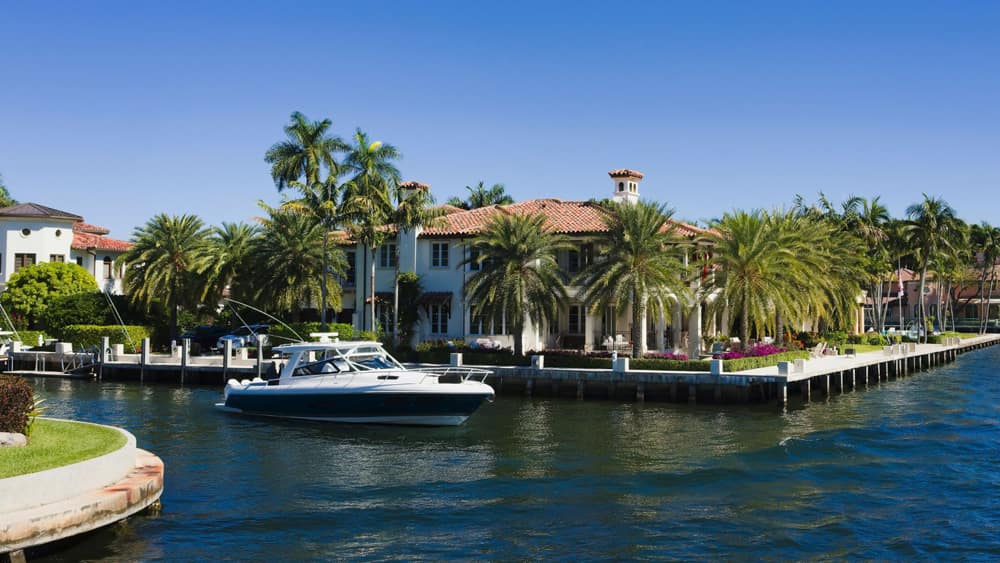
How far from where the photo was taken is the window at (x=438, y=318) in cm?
5241

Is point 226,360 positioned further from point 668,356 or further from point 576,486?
point 576,486

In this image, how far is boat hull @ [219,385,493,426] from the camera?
31484mm

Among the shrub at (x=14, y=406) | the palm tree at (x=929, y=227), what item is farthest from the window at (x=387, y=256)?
the palm tree at (x=929, y=227)

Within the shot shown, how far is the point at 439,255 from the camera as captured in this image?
174ft

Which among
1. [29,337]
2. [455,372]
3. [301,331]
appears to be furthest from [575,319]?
[29,337]

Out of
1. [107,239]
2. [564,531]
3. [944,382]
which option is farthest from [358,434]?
[107,239]

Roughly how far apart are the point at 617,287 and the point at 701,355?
26.8ft

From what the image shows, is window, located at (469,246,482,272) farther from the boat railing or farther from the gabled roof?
the gabled roof

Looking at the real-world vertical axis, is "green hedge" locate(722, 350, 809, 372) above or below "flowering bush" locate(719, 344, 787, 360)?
below

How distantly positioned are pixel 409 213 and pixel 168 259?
660 inches

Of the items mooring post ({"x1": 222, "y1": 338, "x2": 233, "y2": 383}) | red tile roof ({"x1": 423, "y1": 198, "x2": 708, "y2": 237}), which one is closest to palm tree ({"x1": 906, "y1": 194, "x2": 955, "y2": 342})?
red tile roof ({"x1": 423, "y1": 198, "x2": 708, "y2": 237})

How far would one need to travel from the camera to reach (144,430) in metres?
31.3

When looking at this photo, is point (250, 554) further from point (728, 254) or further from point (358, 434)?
point (728, 254)

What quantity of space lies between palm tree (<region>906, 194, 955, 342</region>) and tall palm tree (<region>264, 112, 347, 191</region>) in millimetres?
54132
